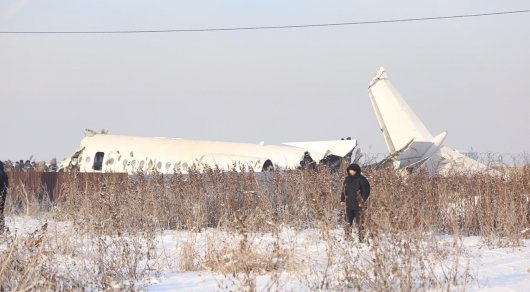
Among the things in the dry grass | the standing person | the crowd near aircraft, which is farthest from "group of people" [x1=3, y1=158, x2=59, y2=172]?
the standing person

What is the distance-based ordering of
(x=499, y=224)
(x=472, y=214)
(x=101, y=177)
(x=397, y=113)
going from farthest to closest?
(x=397, y=113) < (x=101, y=177) < (x=472, y=214) < (x=499, y=224)

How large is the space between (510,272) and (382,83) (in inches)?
1092

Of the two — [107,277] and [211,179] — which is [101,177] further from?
[107,277]

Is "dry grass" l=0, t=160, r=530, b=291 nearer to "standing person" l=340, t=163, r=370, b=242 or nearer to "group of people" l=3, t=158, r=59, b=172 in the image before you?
"standing person" l=340, t=163, r=370, b=242

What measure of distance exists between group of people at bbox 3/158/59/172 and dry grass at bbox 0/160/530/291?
12465 millimetres

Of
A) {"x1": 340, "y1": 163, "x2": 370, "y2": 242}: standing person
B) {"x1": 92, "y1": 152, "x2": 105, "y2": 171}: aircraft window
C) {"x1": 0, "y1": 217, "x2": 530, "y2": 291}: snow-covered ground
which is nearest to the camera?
{"x1": 0, "y1": 217, "x2": 530, "y2": 291}: snow-covered ground

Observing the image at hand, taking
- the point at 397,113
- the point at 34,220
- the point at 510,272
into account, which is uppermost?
the point at 397,113

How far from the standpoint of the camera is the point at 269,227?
1493 centimetres

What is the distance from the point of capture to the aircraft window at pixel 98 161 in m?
30.9

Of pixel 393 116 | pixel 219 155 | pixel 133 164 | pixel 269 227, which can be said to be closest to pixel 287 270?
pixel 269 227

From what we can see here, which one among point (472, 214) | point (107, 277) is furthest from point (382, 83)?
point (107, 277)

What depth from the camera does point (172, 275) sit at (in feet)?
37.2

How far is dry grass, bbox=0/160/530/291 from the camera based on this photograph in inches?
356

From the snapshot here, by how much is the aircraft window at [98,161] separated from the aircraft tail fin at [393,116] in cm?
1315
